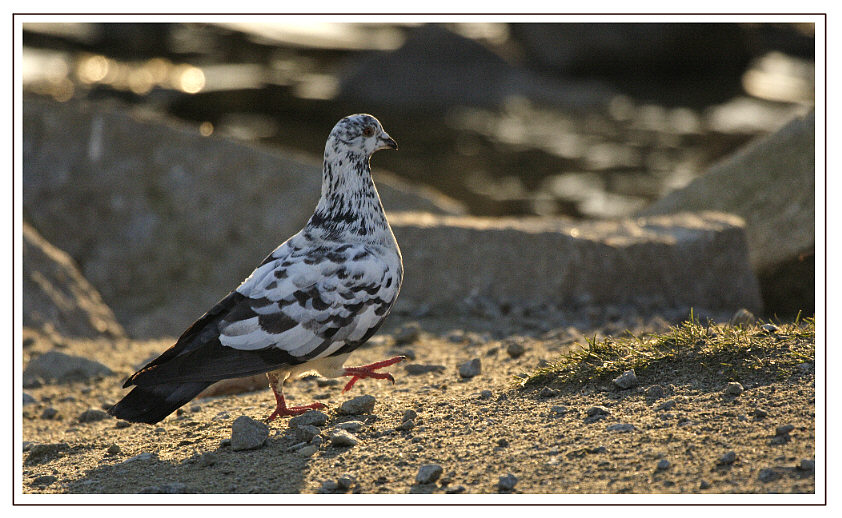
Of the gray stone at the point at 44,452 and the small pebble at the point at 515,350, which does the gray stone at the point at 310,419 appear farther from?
the small pebble at the point at 515,350

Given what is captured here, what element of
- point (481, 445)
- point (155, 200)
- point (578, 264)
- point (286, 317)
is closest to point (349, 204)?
point (286, 317)

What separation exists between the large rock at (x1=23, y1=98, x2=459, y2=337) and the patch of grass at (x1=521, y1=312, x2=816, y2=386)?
6.40 m

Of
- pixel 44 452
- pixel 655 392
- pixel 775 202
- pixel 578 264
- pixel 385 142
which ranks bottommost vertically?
pixel 44 452

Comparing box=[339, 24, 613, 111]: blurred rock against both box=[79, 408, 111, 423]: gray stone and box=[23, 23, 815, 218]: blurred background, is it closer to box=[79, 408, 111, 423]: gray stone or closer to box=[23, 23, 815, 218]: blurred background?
box=[23, 23, 815, 218]: blurred background

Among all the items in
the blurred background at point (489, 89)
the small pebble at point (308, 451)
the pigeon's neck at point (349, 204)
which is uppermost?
the blurred background at point (489, 89)

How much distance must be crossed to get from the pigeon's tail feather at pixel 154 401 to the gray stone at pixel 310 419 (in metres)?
0.55

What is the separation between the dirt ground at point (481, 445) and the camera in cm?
410

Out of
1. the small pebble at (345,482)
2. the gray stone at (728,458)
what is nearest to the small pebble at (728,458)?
the gray stone at (728,458)

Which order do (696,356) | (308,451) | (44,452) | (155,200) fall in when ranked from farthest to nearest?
Answer: (155,200)
(44,452)
(696,356)
(308,451)

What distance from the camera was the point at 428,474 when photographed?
4.23 metres

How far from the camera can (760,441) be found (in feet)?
13.9

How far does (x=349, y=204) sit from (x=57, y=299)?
163 inches

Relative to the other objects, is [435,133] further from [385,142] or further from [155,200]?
[385,142]

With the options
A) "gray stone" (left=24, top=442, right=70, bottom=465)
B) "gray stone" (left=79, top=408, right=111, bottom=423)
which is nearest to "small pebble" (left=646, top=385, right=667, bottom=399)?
"gray stone" (left=24, top=442, right=70, bottom=465)
